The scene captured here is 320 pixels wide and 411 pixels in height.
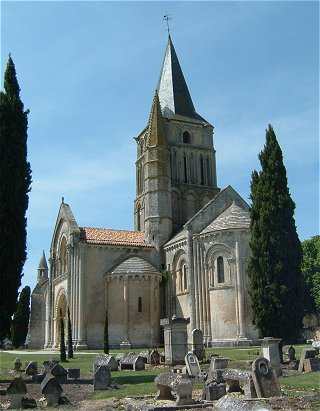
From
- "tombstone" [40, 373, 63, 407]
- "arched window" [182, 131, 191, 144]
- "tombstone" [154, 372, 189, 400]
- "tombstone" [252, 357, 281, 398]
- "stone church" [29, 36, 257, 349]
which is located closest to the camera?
"tombstone" [252, 357, 281, 398]

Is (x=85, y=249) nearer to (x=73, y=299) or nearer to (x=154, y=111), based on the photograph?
(x=73, y=299)

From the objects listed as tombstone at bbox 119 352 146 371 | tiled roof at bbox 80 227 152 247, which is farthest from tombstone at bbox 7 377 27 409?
tiled roof at bbox 80 227 152 247

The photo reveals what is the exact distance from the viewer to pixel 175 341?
23016 mm

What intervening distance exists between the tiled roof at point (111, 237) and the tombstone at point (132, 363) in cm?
1911

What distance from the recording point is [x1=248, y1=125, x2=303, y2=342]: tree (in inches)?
1007

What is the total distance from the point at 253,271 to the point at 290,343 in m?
4.12

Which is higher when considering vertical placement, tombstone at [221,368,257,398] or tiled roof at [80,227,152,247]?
tiled roof at [80,227,152,247]

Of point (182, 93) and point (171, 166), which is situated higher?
point (182, 93)

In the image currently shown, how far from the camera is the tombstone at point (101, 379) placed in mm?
15570

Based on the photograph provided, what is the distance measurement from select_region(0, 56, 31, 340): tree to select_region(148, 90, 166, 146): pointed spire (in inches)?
969

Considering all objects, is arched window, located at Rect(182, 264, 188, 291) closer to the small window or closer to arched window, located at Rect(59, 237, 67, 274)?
the small window

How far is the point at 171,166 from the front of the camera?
48.1m

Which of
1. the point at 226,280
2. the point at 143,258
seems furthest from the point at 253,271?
the point at 143,258

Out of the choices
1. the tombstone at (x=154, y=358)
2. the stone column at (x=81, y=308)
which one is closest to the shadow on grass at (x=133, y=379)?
the tombstone at (x=154, y=358)
